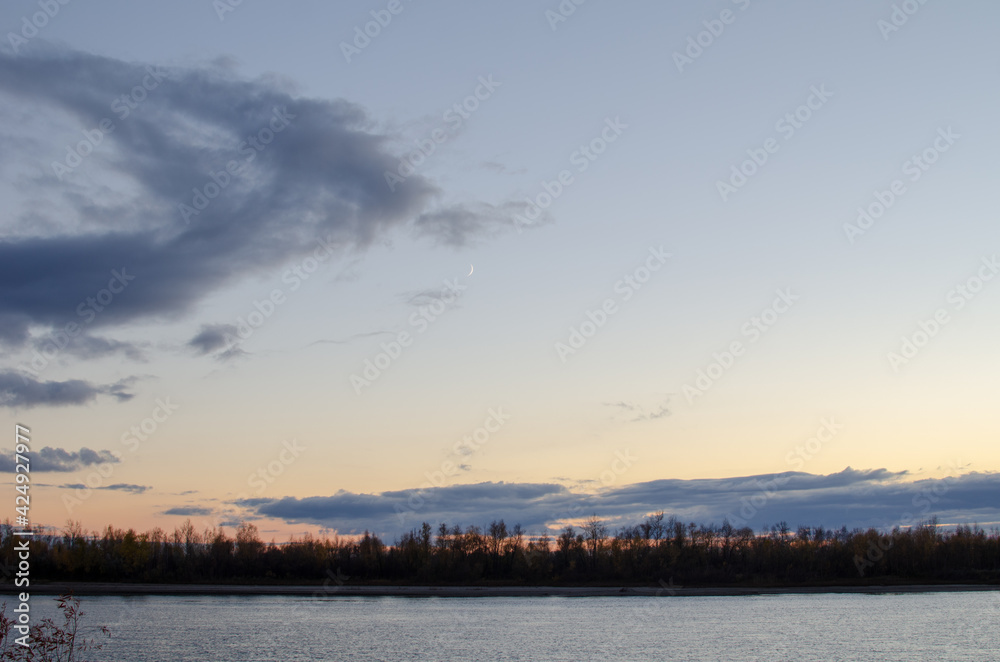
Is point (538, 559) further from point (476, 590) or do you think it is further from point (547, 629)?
point (547, 629)

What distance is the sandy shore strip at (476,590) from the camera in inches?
5354

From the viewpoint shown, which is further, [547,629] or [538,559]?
[538,559]

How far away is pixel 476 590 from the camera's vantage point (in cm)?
14062

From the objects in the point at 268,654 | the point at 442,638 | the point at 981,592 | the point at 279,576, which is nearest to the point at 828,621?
the point at 442,638

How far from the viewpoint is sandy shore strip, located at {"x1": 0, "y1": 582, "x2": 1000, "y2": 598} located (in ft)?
446

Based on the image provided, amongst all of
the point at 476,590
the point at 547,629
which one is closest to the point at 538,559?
the point at 476,590

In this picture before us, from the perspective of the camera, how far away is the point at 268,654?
55.5 meters

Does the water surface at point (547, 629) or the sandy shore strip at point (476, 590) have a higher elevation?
the water surface at point (547, 629)

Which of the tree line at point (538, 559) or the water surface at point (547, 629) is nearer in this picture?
the water surface at point (547, 629)

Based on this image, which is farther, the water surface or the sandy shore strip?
the sandy shore strip

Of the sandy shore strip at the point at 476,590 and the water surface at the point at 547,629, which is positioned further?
the sandy shore strip at the point at 476,590

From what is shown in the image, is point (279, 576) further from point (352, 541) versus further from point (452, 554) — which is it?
point (452, 554)

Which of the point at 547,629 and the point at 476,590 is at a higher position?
A: the point at 547,629

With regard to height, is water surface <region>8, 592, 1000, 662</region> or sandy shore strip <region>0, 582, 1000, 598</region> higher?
water surface <region>8, 592, 1000, 662</region>
